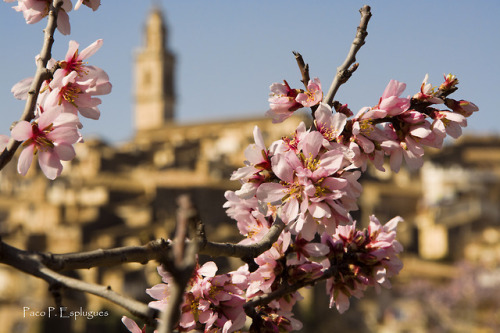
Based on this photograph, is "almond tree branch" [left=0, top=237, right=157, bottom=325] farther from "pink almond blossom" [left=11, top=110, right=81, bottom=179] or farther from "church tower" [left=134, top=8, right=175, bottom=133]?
"church tower" [left=134, top=8, right=175, bottom=133]

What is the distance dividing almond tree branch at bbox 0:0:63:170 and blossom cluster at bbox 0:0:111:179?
2 centimetres

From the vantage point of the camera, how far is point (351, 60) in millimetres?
1896

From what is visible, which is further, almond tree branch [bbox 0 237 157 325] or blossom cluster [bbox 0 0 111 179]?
blossom cluster [bbox 0 0 111 179]

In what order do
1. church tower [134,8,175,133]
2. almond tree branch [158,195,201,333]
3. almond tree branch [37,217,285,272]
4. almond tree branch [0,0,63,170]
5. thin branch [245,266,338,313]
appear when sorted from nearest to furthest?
almond tree branch [158,195,201,333]
almond tree branch [37,217,285,272]
almond tree branch [0,0,63,170]
thin branch [245,266,338,313]
church tower [134,8,175,133]

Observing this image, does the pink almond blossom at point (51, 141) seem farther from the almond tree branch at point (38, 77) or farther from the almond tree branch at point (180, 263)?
the almond tree branch at point (180, 263)

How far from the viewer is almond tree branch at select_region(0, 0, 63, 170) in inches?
58.6

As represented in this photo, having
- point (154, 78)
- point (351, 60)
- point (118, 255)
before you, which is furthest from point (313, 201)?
point (154, 78)

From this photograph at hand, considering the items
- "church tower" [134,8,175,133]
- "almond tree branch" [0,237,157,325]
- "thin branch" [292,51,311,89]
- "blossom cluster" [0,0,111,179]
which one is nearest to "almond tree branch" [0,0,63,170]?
"blossom cluster" [0,0,111,179]

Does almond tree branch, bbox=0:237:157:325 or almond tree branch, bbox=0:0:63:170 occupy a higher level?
almond tree branch, bbox=0:0:63:170

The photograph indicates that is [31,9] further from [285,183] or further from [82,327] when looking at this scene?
[82,327]

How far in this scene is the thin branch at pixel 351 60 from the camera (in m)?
1.87

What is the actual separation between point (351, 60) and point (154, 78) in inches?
2834

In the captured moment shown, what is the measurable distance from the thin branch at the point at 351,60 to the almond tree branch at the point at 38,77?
674 mm

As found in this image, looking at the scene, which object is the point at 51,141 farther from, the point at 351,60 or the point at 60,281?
the point at 351,60
